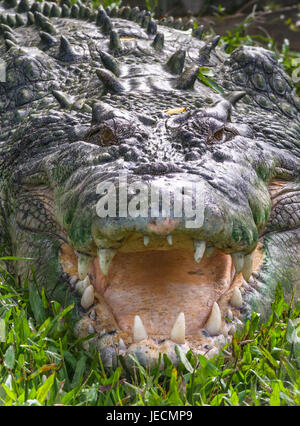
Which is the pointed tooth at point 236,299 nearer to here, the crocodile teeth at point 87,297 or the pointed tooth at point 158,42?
the crocodile teeth at point 87,297

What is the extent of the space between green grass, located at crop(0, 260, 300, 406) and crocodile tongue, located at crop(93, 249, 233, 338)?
18 cm

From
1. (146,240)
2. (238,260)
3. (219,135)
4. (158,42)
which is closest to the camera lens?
(146,240)

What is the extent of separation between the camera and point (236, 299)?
320 centimetres

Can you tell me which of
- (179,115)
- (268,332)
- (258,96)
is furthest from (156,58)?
(268,332)

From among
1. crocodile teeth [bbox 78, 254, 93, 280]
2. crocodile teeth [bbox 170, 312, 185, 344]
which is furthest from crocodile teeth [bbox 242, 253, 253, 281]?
crocodile teeth [bbox 78, 254, 93, 280]

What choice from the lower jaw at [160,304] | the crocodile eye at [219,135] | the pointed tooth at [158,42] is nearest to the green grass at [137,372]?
the lower jaw at [160,304]

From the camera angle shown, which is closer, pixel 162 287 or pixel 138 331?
pixel 138 331

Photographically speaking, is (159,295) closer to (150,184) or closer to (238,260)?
(238,260)

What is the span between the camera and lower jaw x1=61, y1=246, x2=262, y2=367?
2.96 meters

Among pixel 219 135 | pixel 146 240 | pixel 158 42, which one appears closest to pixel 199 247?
pixel 146 240

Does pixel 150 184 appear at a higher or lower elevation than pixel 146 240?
higher

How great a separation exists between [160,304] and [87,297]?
33 centimetres

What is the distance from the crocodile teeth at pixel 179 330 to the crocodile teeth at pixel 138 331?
4.6 inches
